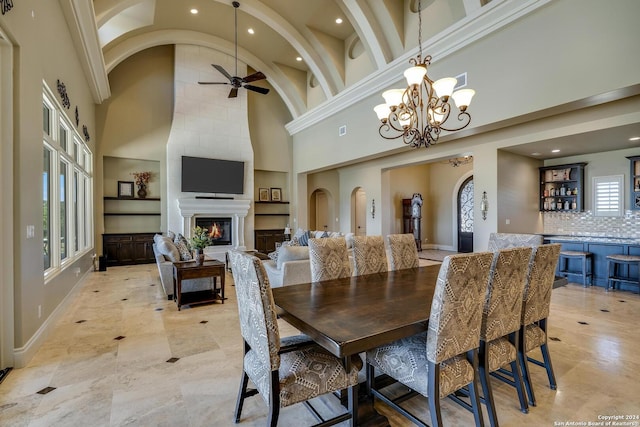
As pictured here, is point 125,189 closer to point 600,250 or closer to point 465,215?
point 465,215

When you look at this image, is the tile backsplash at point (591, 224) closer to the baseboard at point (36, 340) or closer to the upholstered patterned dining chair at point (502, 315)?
the upholstered patterned dining chair at point (502, 315)

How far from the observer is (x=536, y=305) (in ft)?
7.21

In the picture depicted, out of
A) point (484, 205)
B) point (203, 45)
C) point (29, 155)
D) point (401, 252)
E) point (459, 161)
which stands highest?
point (203, 45)

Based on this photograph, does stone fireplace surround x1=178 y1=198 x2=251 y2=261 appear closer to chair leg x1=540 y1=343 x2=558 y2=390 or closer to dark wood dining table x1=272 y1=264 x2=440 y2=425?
dark wood dining table x1=272 y1=264 x2=440 y2=425

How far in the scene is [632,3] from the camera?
3512 millimetres

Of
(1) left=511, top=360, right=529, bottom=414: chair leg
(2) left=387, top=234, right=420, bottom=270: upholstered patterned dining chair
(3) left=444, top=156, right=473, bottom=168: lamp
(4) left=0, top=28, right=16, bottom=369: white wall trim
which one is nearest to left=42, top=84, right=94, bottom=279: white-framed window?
(4) left=0, top=28, right=16, bottom=369: white wall trim

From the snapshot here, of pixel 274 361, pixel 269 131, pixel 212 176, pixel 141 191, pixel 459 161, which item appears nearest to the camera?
pixel 274 361

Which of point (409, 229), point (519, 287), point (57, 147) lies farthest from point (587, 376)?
point (409, 229)

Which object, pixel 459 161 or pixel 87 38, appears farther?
pixel 459 161

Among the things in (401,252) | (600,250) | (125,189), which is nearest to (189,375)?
(401,252)

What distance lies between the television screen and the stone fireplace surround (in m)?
0.31

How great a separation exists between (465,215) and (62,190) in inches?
411

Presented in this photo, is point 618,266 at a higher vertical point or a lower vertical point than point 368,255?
→ lower

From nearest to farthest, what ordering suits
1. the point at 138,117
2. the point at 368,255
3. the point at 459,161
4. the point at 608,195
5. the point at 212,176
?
1. the point at 368,255
2. the point at 608,195
3. the point at 138,117
4. the point at 212,176
5. the point at 459,161
